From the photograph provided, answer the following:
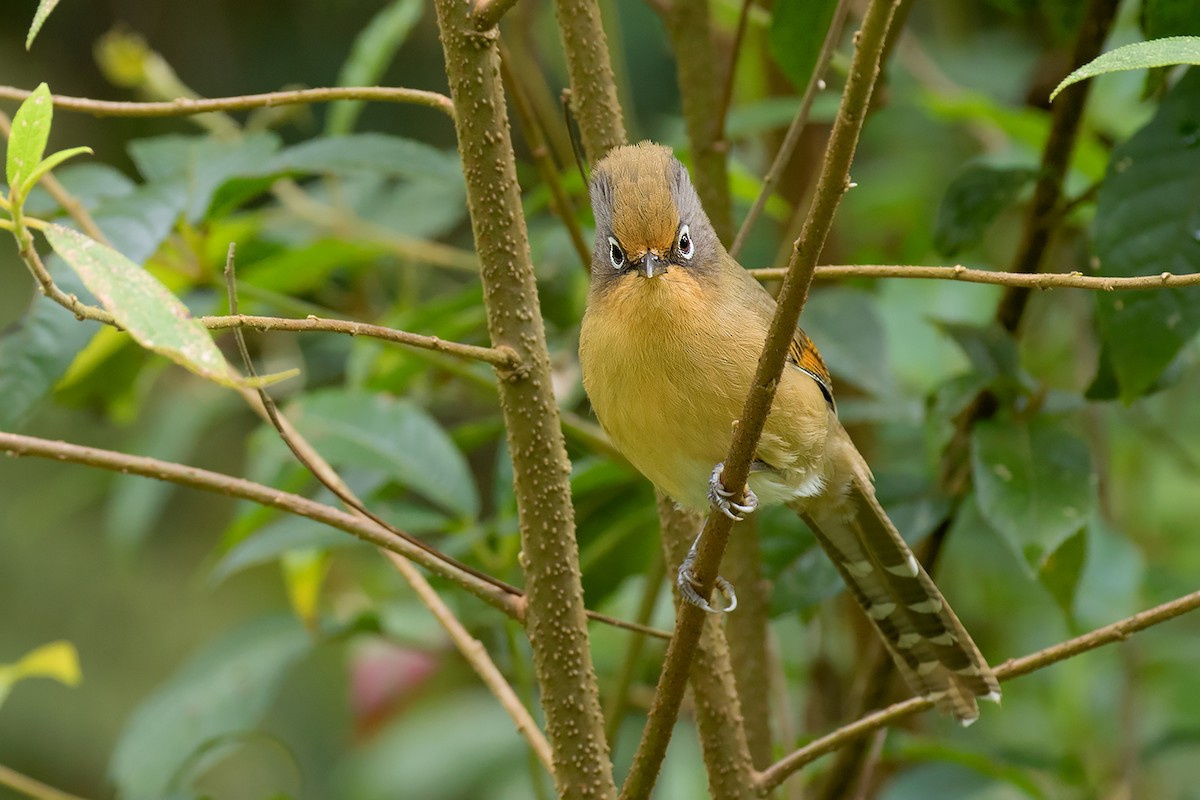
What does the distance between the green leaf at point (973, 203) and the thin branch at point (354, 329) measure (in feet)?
5.06

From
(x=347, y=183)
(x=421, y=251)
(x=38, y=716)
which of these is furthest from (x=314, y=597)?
(x=38, y=716)

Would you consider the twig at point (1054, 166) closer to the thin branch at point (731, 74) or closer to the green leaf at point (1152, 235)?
the green leaf at point (1152, 235)

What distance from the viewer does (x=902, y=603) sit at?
2.71m

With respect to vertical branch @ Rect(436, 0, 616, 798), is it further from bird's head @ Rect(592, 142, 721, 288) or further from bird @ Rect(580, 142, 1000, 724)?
bird's head @ Rect(592, 142, 721, 288)

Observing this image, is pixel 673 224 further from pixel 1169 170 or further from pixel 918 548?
pixel 918 548

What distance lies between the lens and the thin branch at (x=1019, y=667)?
69.8 inches

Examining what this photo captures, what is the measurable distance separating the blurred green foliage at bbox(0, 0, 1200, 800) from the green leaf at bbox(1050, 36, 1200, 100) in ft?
2.56

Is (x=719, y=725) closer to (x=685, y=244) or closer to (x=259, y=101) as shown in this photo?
(x=685, y=244)

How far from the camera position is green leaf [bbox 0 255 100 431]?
7.45ft

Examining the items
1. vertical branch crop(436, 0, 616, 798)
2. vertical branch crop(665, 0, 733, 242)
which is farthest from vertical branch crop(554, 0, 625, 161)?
vertical branch crop(436, 0, 616, 798)

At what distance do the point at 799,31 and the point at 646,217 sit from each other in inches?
30.3

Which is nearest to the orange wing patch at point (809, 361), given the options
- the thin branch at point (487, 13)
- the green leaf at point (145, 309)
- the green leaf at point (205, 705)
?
the thin branch at point (487, 13)

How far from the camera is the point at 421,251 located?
3797 mm

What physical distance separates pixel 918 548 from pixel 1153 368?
3.15 ft
